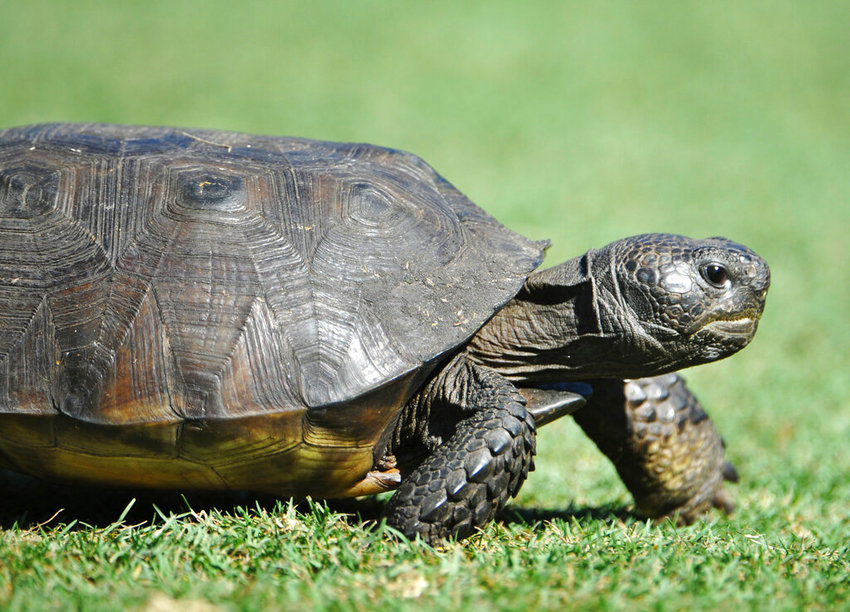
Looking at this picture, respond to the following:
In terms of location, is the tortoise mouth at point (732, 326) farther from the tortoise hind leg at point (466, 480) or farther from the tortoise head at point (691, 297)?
the tortoise hind leg at point (466, 480)

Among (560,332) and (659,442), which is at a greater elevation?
(560,332)

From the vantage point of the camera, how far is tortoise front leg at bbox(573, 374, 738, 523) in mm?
4488

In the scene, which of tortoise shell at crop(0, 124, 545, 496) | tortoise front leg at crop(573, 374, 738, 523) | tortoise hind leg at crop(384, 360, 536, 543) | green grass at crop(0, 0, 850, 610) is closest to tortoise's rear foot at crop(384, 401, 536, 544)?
tortoise hind leg at crop(384, 360, 536, 543)

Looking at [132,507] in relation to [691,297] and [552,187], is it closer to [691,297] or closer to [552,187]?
[691,297]

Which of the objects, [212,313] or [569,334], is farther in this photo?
[569,334]

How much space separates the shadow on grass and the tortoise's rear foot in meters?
0.36

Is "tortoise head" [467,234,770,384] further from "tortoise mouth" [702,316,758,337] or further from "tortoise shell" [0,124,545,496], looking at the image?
"tortoise shell" [0,124,545,496]

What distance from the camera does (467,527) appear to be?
339 cm

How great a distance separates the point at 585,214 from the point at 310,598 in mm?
11261

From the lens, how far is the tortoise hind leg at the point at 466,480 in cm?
331

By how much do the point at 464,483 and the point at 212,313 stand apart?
120 centimetres

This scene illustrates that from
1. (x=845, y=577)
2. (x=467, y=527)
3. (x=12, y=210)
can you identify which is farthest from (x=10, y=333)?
(x=845, y=577)

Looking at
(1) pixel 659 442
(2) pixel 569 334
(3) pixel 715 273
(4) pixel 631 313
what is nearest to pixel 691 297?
(3) pixel 715 273

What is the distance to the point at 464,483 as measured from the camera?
10.9ft
